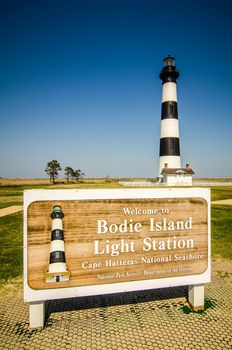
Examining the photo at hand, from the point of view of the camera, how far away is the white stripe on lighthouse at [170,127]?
38.6 meters

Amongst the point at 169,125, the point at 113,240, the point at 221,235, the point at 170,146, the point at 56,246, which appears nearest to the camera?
the point at 56,246

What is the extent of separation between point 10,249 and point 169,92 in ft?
118

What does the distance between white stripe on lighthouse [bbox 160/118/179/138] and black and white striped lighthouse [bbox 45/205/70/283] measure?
36.8 m

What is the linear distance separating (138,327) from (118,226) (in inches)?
55.2

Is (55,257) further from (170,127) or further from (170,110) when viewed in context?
(170,110)

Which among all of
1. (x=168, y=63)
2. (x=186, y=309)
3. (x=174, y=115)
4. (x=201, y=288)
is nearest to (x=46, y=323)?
(x=186, y=309)

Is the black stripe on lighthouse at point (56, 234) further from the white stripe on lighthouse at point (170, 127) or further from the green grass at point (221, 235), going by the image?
the white stripe on lighthouse at point (170, 127)

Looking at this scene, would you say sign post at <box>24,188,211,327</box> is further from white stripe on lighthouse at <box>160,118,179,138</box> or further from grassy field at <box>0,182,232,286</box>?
white stripe on lighthouse at <box>160,118,179,138</box>

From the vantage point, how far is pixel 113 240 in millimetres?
3852

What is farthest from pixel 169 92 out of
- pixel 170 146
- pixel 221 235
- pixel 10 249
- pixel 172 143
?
pixel 10 249

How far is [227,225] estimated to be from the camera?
1110cm

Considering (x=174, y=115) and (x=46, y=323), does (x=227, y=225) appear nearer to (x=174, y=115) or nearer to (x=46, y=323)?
(x=46, y=323)

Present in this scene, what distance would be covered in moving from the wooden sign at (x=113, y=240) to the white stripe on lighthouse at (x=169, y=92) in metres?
37.0

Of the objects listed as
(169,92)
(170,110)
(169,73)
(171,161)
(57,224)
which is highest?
(169,73)
